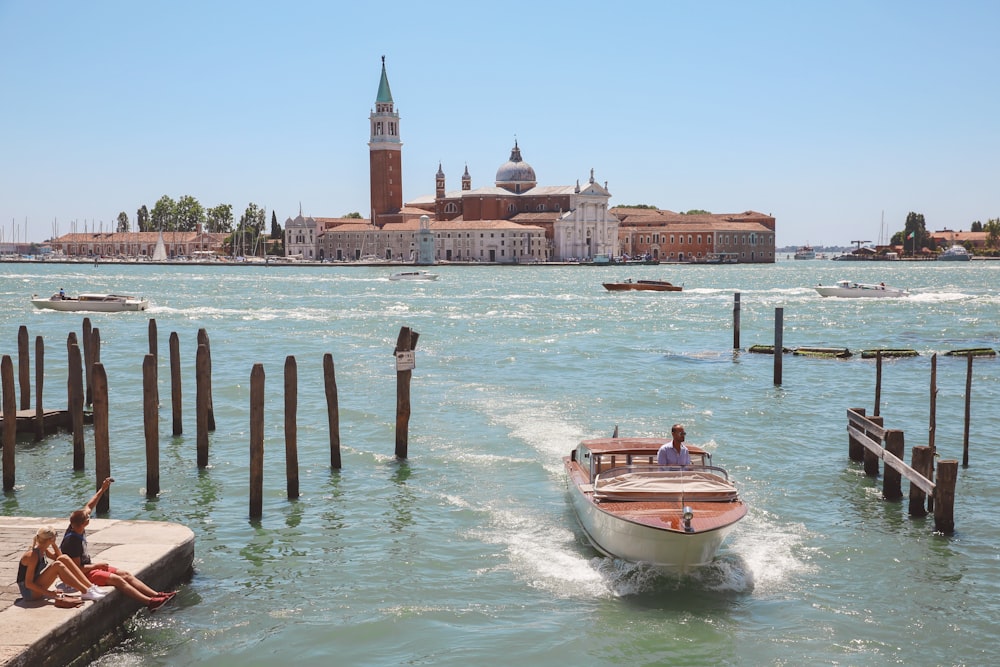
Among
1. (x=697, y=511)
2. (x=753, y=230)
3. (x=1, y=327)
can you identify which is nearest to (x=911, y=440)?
(x=697, y=511)

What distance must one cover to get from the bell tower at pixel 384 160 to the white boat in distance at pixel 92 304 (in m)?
93.2

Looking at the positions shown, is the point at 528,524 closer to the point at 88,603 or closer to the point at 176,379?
the point at 88,603

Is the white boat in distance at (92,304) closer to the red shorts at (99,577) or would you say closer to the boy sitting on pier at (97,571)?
the boy sitting on pier at (97,571)

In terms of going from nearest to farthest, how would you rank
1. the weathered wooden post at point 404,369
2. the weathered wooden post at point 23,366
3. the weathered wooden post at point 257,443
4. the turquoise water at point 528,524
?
the turquoise water at point 528,524
the weathered wooden post at point 257,443
the weathered wooden post at point 404,369
the weathered wooden post at point 23,366

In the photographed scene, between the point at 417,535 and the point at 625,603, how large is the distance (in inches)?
126

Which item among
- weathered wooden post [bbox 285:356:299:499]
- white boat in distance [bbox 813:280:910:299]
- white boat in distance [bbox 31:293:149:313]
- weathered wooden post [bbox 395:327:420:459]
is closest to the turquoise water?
weathered wooden post [bbox 285:356:299:499]

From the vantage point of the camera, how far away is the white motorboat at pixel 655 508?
404 inches

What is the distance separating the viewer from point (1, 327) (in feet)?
136

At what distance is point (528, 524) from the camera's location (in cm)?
1302

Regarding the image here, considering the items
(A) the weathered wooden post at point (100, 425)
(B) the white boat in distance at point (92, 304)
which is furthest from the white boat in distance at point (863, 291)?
(A) the weathered wooden post at point (100, 425)

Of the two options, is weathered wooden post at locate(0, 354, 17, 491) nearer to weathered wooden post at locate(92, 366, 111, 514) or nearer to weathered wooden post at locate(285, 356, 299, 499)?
weathered wooden post at locate(92, 366, 111, 514)

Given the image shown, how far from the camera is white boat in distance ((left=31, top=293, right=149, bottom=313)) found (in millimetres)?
50625

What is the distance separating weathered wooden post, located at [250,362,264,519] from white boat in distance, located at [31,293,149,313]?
134 feet

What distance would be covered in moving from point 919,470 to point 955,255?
184328mm
